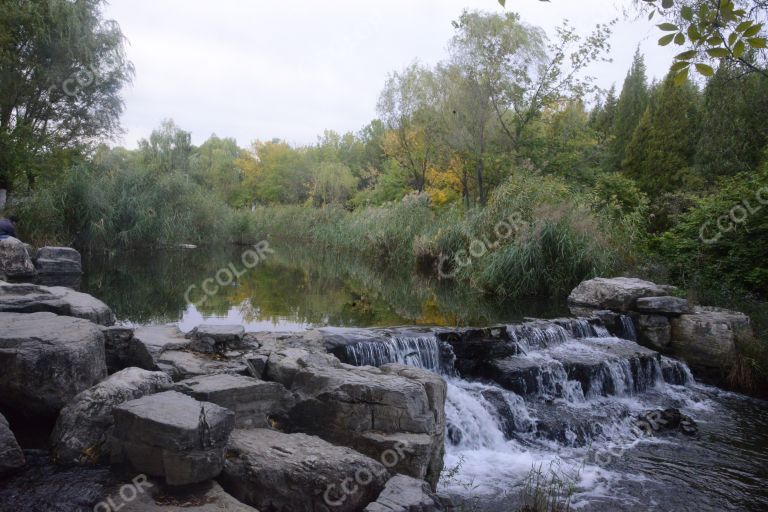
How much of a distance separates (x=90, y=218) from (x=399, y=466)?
1480 centimetres

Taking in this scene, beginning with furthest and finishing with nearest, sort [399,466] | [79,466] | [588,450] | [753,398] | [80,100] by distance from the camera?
[80,100] → [753,398] → [588,450] → [399,466] → [79,466]

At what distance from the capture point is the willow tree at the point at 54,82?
1568cm

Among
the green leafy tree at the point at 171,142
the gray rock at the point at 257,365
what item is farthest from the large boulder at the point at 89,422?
the green leafy tree at the point at 171,142

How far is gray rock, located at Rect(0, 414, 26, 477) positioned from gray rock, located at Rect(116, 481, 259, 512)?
0.65m

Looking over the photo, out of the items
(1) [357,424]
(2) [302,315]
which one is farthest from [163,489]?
(2) [302,315]

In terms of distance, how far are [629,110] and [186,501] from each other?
3288 centimetres

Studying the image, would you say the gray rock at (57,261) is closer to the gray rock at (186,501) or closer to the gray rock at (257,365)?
the gray rock at (257,365)

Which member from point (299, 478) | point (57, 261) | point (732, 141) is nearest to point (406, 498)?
point (299, 478)

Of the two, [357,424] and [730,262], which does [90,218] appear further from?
[730,262]

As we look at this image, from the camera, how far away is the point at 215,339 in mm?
4883

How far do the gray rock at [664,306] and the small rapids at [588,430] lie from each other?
1040 millimetres

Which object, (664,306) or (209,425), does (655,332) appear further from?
(209,425)

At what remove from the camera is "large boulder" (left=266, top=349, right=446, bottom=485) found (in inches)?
145

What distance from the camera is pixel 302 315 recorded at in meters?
9.11
